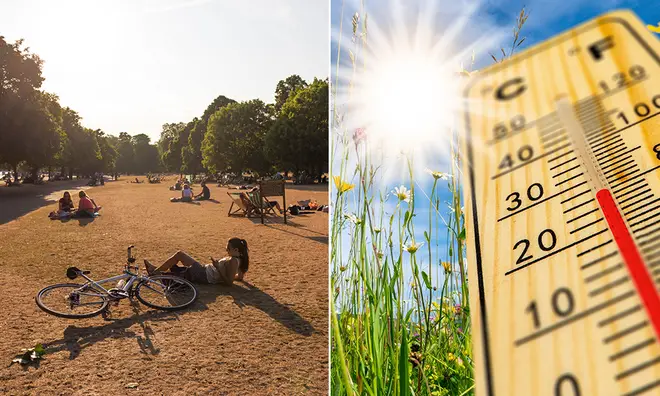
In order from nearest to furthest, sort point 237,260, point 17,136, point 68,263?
point 237,260, point 68,263, point 17,136

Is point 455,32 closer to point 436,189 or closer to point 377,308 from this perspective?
point 436,189

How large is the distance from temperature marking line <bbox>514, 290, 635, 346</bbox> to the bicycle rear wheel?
11.9 ft

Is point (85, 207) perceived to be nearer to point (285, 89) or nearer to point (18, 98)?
point (18, 98)

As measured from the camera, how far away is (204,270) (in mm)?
4230

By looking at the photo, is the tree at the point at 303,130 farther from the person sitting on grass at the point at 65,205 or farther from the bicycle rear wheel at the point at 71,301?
the bicycle rear wheel at the point at 71,301

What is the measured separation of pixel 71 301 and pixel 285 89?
7424mm

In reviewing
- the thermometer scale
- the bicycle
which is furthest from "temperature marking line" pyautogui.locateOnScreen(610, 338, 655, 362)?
the bicycle

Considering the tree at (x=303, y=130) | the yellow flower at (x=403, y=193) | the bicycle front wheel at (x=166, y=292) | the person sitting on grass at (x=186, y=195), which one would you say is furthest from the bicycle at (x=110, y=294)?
the person sitting on grass at (x=186, y=195)

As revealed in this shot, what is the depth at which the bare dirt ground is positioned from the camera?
2.83 meters

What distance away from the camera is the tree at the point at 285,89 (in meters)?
9.67

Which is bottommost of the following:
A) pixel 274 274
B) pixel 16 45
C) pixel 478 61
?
pixel 274 274

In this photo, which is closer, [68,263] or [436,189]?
[436,189]

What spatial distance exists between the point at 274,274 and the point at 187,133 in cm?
332

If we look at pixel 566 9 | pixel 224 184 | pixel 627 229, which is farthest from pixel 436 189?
pixel 224 184
